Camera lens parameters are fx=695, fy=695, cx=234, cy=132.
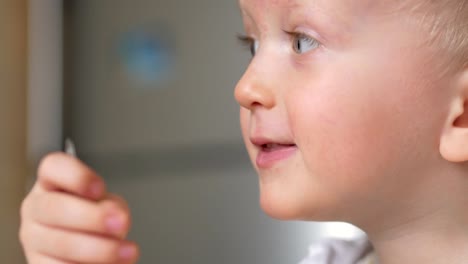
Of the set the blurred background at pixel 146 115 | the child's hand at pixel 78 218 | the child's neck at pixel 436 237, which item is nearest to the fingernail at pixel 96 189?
the child's hand at pixel 78 218

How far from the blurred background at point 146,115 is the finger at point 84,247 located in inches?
22.7

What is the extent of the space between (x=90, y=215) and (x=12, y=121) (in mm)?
709

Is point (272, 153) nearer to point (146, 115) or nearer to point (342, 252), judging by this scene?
point (342, 252)

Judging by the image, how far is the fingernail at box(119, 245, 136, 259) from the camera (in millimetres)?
473

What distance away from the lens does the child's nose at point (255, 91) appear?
53cm

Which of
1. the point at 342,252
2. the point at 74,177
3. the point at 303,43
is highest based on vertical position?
the point at 303,43

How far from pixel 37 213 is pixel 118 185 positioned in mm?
680

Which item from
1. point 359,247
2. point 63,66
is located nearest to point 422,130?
point 359,247

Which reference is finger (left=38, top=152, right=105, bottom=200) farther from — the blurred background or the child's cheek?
the blurred background

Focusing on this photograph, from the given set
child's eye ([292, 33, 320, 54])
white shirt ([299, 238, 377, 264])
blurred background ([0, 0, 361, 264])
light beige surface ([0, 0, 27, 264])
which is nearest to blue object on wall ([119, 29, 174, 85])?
blurred background ([0, 0, 361, 264])

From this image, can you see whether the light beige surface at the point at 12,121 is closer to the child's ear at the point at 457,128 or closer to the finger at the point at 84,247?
the finger at the point at 84,247

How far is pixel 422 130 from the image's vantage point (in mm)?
518

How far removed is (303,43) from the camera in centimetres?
54

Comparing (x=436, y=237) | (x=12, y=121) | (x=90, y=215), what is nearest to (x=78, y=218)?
(x=90, y=215)
